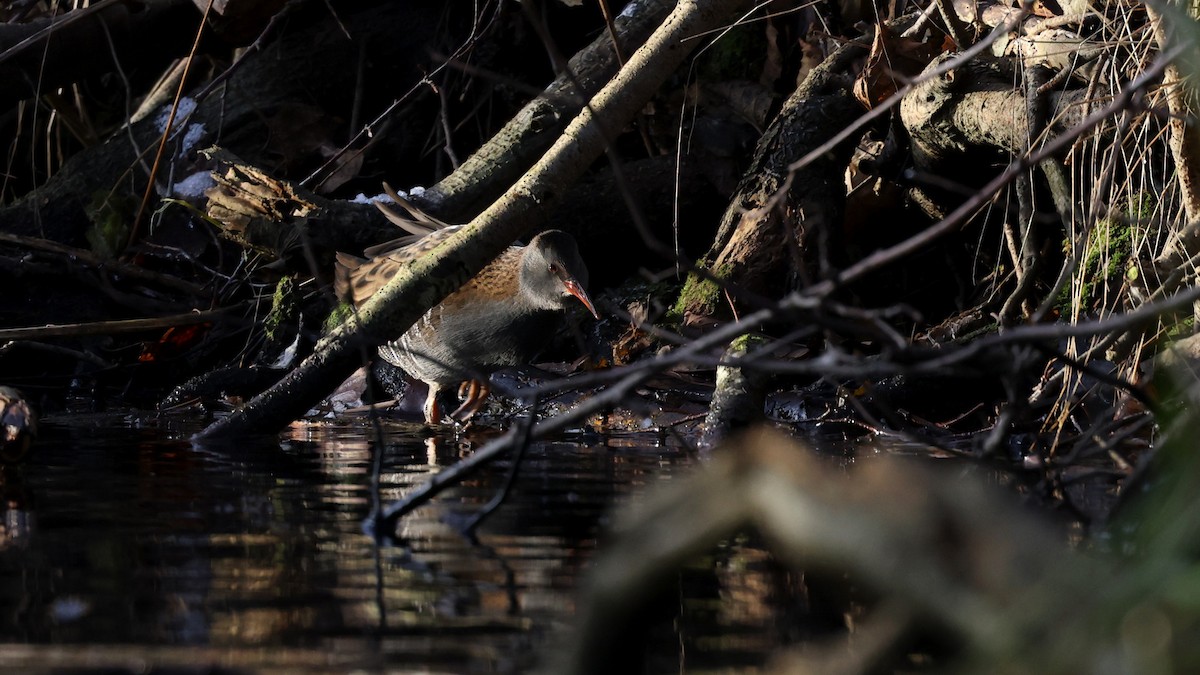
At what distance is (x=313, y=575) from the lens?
2.90m

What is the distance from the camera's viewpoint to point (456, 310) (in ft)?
22.6

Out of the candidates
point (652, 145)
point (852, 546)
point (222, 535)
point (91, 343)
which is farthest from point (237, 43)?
point (852, 546)

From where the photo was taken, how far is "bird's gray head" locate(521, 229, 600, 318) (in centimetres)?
661

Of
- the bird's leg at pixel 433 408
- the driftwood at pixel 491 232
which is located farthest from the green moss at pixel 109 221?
the driftwood at pixel 491 232

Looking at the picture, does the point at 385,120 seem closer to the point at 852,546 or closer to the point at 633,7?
the point at 633,7

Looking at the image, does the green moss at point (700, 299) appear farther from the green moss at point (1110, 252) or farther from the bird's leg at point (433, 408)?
the green moss at point (1110, 252)

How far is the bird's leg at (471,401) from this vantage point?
6.60 m

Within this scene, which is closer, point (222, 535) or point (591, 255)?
point (222, 535)

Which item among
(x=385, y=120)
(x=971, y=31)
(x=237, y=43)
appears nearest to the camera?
(x=971, y=31)

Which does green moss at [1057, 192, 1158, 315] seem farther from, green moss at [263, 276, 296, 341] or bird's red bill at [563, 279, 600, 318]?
green moss at [263, 276, 296, 341]

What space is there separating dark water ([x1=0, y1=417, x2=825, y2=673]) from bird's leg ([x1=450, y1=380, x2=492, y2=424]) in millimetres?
1853

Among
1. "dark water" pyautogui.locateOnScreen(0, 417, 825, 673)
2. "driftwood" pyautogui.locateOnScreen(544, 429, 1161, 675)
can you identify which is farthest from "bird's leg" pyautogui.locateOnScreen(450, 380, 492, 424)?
"driftwood" pyautogui.locateOnScreen(544, 429, 1161, 675)

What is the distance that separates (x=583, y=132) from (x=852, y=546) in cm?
362

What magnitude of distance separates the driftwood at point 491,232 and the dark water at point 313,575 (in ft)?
1.93
